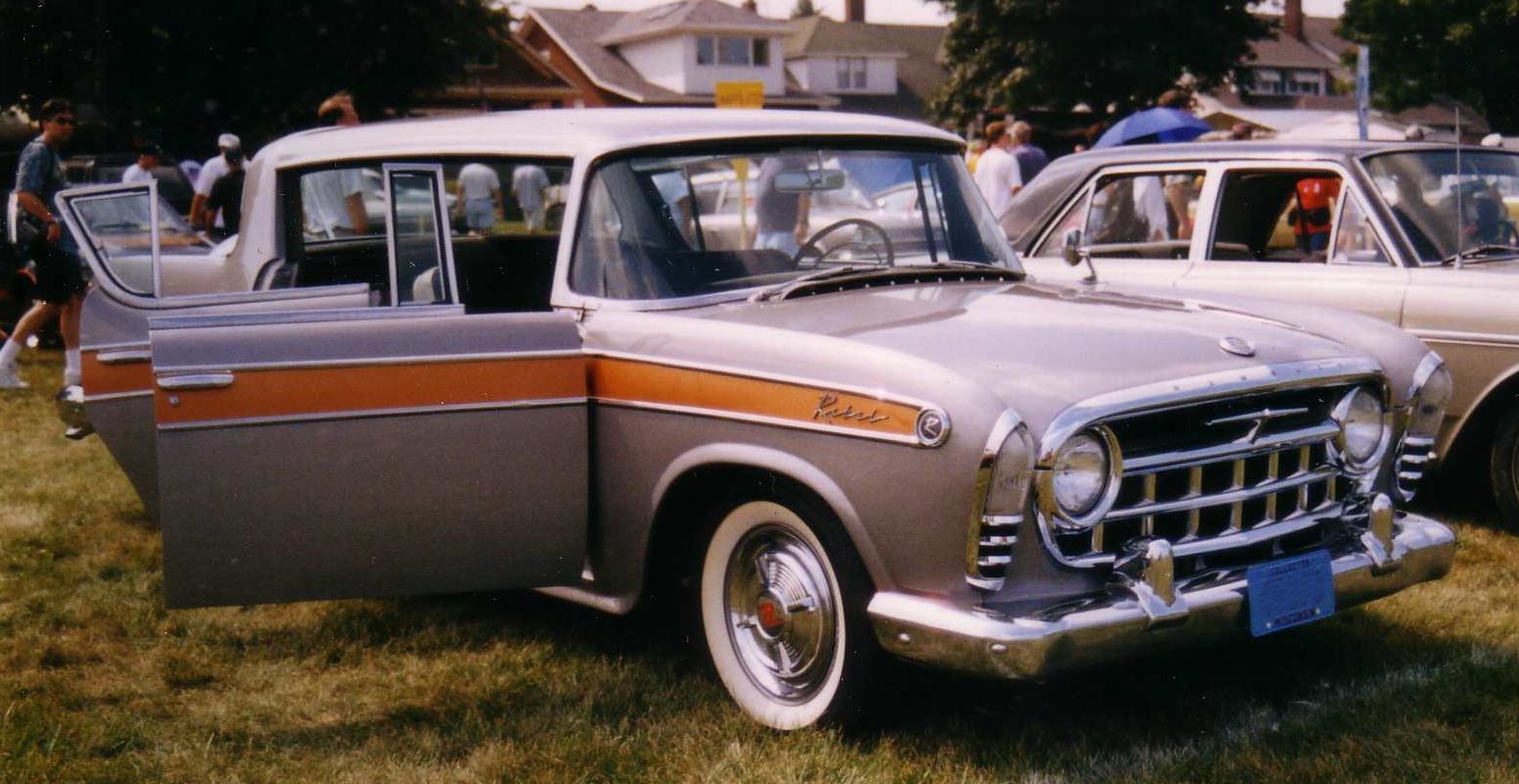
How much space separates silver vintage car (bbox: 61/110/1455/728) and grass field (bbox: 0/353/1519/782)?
296 mm

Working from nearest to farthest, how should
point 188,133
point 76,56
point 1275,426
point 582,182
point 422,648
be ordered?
point 1275,426 → point 582,182 → point 422,648 → point 76,56 → point 188,133

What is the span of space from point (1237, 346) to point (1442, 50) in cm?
4683

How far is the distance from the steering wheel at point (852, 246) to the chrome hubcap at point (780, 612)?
1.04 meters

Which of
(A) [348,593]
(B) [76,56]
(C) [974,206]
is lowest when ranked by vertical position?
(A) [348,593]

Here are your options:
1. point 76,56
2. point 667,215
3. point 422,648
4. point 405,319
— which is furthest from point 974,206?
point 76,56

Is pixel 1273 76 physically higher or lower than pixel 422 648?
higher

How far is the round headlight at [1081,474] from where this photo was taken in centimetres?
363

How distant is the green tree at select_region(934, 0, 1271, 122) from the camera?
42250 mm

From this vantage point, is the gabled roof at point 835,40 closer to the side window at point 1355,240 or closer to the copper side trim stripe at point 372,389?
the side window at point 1355,240

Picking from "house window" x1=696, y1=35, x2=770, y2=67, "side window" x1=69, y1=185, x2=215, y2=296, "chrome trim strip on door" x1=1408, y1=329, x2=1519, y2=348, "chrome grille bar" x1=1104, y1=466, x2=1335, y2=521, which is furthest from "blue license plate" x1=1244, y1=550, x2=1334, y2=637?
"house window" x1=696, y1=35, x2=770, y2=67

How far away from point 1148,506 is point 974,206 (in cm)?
172

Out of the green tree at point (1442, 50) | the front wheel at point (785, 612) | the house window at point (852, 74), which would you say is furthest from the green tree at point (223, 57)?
the house window at point (852, 74)

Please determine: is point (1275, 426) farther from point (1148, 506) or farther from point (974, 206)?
point (974, 206)

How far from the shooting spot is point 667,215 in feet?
15.3
